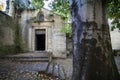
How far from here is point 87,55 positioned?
351 cm

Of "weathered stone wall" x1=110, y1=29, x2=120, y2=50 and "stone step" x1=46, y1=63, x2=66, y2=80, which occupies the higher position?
"weathered stone wall" x1=110, y1=29, x2=120, y2=50

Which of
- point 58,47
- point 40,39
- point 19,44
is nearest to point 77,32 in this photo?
point 58,47

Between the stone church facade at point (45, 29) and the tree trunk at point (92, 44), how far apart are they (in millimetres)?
11602

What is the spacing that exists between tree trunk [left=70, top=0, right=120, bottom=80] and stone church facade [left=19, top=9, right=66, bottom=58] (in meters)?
11.6

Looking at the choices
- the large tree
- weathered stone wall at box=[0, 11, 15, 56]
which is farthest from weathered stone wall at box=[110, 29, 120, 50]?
the large tree

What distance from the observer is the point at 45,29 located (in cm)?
1606

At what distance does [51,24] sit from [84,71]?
12498mm

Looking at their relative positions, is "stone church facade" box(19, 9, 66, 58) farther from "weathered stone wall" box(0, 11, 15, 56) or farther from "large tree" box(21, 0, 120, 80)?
"large tree" box(21, 0, 120, 80)

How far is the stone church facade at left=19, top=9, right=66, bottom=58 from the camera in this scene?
1533 centimetres

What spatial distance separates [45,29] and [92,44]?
1276cm

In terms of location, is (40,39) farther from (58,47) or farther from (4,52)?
(4,52)

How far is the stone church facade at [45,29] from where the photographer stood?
50.3 ft

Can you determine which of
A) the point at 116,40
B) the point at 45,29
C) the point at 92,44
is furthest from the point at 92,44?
the point at 116,40

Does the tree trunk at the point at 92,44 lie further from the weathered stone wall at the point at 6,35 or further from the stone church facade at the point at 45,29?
the stone church facade at the point at 45,29
